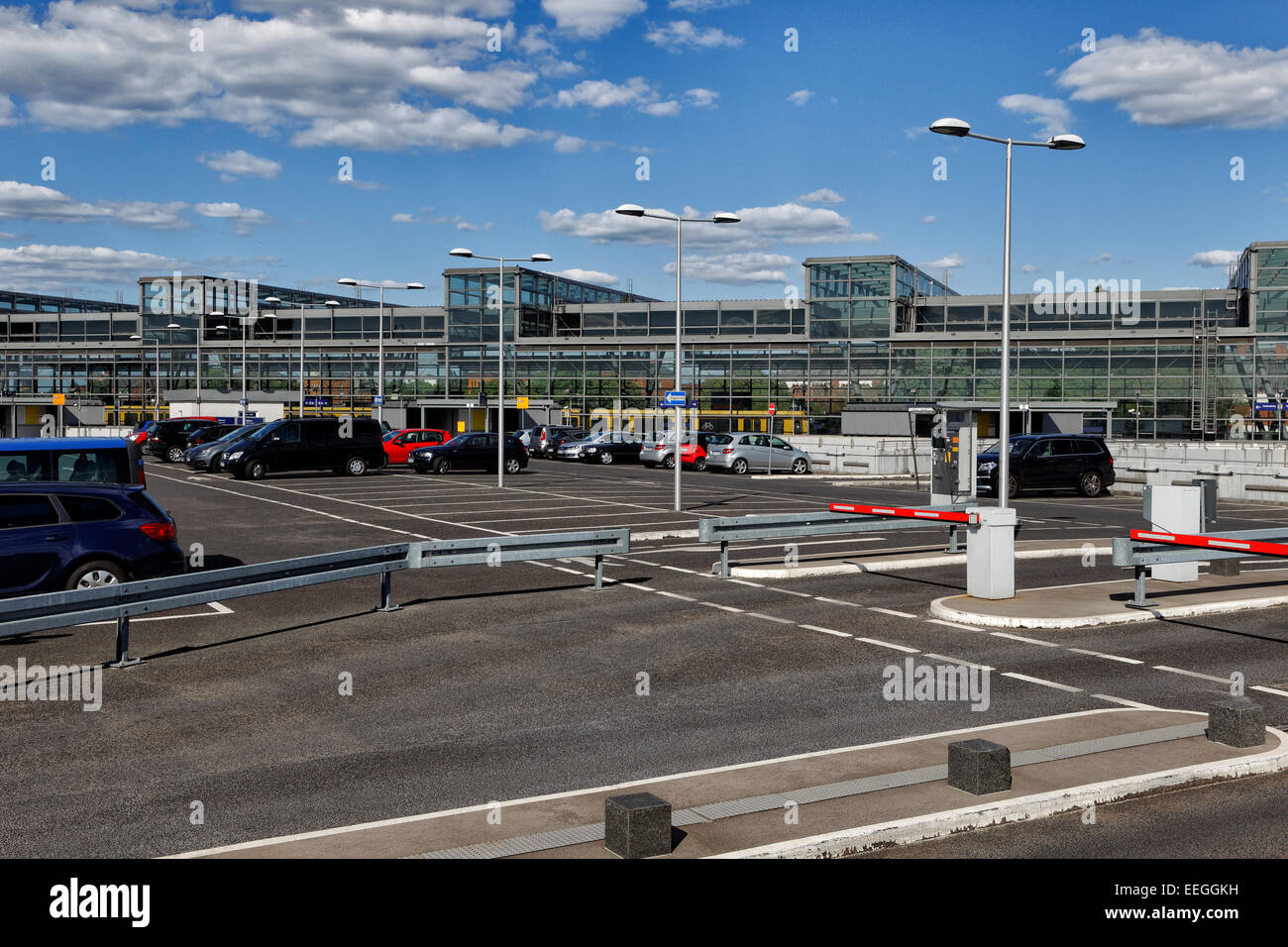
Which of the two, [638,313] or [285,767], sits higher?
[638,313]

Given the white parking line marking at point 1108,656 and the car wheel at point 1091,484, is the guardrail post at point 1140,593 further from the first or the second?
the car wheel at point 1091,484

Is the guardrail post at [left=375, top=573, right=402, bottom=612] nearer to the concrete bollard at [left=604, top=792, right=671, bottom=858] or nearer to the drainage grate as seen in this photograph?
the drainage grate

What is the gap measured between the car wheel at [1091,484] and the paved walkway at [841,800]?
2678cm

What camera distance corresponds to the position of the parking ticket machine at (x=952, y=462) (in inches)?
714

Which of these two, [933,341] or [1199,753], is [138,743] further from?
[933,341]

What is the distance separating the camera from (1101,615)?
Result: 12898 millimetres

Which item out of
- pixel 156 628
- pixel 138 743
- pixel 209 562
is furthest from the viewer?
pixel 209 562

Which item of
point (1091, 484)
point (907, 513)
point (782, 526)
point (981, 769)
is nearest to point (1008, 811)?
point (981, 769)

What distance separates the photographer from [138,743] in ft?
26.2

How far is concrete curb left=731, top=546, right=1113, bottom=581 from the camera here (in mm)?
16188

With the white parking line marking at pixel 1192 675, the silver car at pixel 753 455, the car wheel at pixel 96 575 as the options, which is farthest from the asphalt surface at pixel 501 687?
the silver car at pixel 753 455

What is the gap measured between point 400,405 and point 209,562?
59743 mm

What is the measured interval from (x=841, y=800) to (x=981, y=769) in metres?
0.82
